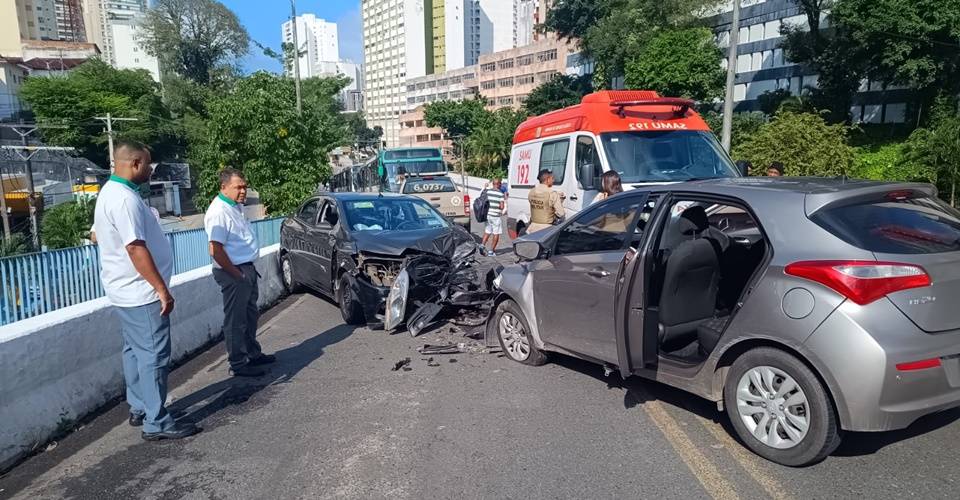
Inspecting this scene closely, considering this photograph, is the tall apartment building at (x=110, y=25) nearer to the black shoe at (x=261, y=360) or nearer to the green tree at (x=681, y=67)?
the green tree at (x=681, y=67)

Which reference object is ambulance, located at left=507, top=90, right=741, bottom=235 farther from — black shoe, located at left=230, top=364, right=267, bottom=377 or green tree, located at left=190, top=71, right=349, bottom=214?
green tree, located at left=190, top=71, right=349, bottom=214

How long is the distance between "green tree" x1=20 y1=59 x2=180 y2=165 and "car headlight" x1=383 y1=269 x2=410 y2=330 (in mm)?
50485

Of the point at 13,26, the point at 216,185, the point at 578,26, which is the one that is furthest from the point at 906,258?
the point at 13,26

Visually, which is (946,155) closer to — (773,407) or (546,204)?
(546,204)

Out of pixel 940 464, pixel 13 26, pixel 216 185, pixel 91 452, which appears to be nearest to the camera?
pixel 940 464

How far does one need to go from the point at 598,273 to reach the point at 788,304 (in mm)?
1519

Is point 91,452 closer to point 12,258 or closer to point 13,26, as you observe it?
point 12,258

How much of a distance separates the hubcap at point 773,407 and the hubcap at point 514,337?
2.27 meters

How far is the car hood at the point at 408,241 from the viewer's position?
7.95 metres

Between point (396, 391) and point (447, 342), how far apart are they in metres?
1.56

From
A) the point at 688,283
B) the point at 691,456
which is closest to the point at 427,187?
the point at 688,283

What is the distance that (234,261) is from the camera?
6.05 meters

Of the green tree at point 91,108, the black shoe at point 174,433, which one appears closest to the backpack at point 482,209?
the black shoe at point 174,433

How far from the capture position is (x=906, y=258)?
356 centimetres
